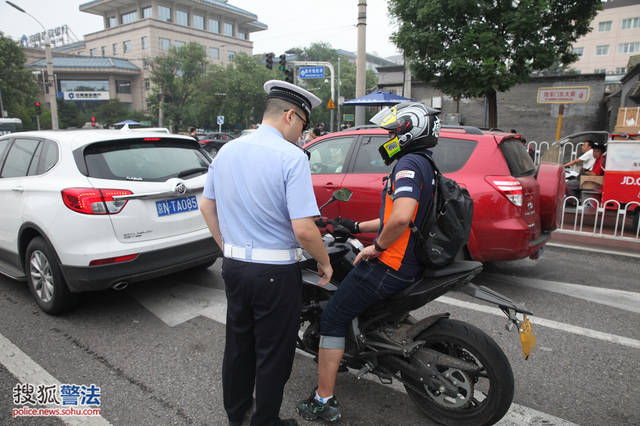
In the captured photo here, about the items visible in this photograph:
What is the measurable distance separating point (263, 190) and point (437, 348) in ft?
4.47

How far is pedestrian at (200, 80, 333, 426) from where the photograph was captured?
1.91 m

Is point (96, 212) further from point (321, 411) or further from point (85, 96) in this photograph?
point (85, 96)

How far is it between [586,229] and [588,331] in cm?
440

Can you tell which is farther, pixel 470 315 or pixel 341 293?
pixel 470 315

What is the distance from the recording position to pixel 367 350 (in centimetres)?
244

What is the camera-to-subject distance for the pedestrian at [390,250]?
82.7 inches

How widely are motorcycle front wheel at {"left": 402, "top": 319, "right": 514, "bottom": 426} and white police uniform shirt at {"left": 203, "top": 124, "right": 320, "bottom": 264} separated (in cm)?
99

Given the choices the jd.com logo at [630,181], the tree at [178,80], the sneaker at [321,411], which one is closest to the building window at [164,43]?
the tree at [178,80]

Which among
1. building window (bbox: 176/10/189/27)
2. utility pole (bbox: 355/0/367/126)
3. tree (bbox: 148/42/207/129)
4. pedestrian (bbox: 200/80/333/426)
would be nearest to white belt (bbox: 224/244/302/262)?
pedestrian (bbox: 200/80/333/426)

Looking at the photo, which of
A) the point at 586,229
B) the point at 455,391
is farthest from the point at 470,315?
the point at 586,229

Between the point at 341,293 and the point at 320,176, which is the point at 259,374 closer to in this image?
the point at 341,293

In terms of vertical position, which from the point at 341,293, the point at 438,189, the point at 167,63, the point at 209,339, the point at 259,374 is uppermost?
the point at 167,63

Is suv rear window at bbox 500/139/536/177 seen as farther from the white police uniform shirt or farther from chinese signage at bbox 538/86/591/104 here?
chinese signage at bbox 538/86/591/104

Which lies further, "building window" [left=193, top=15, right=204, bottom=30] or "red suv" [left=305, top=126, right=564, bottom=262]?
"building window" [left=193, top=15, right=204, bottom=30]
